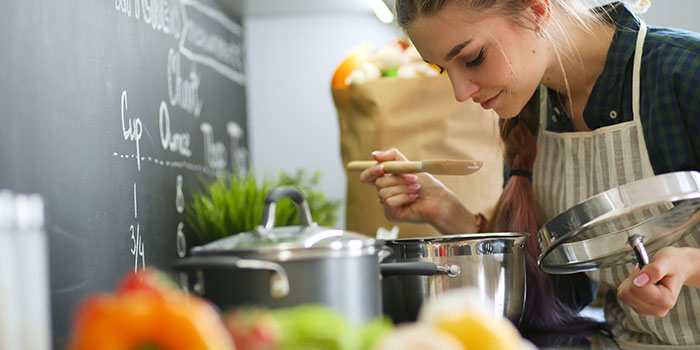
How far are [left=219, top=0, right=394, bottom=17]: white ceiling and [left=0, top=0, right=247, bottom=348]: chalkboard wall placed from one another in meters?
0.37

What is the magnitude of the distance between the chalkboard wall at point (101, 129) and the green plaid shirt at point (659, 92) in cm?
75

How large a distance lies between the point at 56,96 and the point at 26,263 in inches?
13.1

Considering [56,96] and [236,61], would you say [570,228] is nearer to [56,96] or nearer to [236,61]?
[56,96]

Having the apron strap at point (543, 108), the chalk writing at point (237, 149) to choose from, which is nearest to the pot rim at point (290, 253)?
the apron strap at point (543, 108)

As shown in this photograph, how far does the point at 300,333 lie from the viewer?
480mm

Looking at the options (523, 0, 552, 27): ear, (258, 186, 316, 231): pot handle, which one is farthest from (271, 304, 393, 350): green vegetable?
(523, 0, 552, 27): ear

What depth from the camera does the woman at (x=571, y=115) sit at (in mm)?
1053

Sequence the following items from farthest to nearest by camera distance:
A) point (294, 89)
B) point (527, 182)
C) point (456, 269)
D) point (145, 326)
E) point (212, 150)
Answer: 1. point (294, 89)
2. point (212, 150)
3. point (527, 182)
4. point (456, 269)
5. point (145, 326)

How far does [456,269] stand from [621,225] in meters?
0.26

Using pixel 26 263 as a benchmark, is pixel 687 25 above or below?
above

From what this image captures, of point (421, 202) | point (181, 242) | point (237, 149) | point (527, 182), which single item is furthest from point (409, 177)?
point (237, 149)

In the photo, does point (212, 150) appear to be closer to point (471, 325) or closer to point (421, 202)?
point (421, 202)

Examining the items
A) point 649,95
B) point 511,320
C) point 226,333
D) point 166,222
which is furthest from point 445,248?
point 166,222

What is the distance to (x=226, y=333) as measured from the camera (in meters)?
0.48
